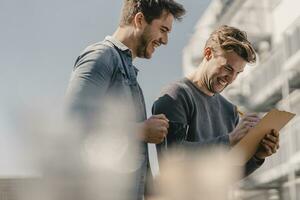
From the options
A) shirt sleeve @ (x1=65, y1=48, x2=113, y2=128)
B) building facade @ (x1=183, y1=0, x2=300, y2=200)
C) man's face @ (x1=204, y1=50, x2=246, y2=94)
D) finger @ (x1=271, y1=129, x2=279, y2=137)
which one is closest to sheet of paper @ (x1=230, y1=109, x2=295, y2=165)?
finger @ (x1=271, y1=129, x2=279, y2=137)

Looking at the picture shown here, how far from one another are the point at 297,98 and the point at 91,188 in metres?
7.24

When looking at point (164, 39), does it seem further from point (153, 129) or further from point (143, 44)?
point (153, 129)

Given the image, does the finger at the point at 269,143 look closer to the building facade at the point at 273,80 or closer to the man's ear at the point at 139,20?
the man's ear at the point at 139,20

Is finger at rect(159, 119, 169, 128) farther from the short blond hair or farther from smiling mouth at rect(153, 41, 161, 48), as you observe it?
the short blond hair

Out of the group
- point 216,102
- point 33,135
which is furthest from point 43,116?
point 216,102

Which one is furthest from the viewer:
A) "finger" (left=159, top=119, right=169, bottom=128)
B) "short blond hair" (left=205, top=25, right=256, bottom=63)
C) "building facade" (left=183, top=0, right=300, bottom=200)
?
"building facade" (left=183, top=0, right=300, bottom=200)

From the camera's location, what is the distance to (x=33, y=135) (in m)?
0.66

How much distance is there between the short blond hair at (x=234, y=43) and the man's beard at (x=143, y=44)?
0.68 ft

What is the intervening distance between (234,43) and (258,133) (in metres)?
0.16

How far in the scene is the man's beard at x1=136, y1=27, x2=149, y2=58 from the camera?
3.07ft

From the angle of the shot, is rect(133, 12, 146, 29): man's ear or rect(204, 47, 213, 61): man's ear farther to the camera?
rect(204, 47, 213, 61): man's ear

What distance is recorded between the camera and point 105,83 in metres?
0.83

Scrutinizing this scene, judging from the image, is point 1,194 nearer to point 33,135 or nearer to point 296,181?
point 33,135

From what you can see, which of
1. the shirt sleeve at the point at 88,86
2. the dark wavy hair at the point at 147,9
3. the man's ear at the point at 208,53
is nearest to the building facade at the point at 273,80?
the man's ear at the point at 208,53
